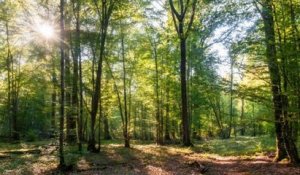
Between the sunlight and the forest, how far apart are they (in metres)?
0.13

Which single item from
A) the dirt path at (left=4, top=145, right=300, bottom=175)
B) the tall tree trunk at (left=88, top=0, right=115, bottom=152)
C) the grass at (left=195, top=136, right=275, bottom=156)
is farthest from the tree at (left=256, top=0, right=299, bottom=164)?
the tall tree trunk at (left=88, top=0, right=115, bottom=152)

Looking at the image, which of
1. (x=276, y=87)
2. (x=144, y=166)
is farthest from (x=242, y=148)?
(x=276, y=87)

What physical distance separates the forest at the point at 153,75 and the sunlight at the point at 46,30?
0.13 meters

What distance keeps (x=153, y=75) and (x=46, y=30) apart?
15190 mm

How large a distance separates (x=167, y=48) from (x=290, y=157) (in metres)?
21.8

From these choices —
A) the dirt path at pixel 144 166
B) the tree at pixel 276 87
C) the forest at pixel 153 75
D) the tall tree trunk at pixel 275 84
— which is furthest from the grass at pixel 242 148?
the tree at pixel 276 87

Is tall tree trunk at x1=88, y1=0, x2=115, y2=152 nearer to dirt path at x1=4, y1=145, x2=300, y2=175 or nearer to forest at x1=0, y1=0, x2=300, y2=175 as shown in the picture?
forest at x1=0, y1=0, x2=300, y2=175

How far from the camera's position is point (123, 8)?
21531mm

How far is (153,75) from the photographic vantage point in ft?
119

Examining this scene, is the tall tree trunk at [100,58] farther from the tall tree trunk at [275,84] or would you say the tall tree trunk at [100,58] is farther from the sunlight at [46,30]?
the tall tree trunk at [275,84]

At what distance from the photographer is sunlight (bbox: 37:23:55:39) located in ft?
71.2

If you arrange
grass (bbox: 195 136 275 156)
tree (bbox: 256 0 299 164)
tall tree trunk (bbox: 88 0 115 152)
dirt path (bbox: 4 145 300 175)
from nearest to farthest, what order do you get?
tree (bbox: 256 0 299 164) < dirt path (bbox: 4 145 300 175) < tall tree trunk (bbox: 88 0 115 152) < grass (bbox: 195 136 275 156)

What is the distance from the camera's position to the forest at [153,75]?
10352mm

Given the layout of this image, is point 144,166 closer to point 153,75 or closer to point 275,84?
point 275,84
